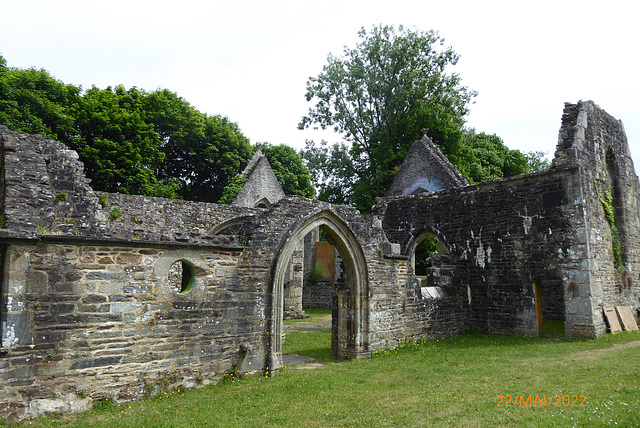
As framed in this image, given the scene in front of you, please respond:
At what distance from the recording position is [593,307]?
11305 mm

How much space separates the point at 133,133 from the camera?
24.0 meters

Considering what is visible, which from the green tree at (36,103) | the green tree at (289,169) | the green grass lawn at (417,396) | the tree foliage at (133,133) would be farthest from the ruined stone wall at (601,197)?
the green tree at (36,103)

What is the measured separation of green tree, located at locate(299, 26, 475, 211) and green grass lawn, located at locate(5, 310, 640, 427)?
57.7ft

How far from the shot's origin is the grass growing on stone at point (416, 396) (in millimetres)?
5297

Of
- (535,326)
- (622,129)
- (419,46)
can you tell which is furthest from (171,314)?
(419,46)

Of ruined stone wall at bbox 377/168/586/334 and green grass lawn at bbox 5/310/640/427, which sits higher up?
ruined stone wall at bbox 377/168/586/334

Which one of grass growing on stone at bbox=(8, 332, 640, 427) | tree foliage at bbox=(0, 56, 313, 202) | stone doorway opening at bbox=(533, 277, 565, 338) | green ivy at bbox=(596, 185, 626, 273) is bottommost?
grass growing on stone at bbox=(8, 332, 640, 427)

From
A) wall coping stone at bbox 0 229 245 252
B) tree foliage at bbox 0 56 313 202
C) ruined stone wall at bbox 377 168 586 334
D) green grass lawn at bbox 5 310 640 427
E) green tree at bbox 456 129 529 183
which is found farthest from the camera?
green tree at bbox 456 129 529 183

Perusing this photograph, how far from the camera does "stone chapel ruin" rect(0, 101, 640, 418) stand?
228 inches

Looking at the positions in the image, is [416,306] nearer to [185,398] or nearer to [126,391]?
[185,398]

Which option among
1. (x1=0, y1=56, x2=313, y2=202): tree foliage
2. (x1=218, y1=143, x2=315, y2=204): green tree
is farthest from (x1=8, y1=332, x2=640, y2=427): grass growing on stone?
Result: (x1=218, y1=143, x2=315, y2=204): green tree

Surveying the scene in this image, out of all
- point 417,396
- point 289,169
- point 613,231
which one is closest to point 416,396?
point 417,396

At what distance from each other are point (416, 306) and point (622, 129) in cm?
1075

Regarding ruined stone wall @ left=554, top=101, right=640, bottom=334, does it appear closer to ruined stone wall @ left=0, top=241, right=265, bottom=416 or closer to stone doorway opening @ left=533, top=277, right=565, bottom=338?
stone doorway opening @ left=533, top=277, right=565, bottom=338
